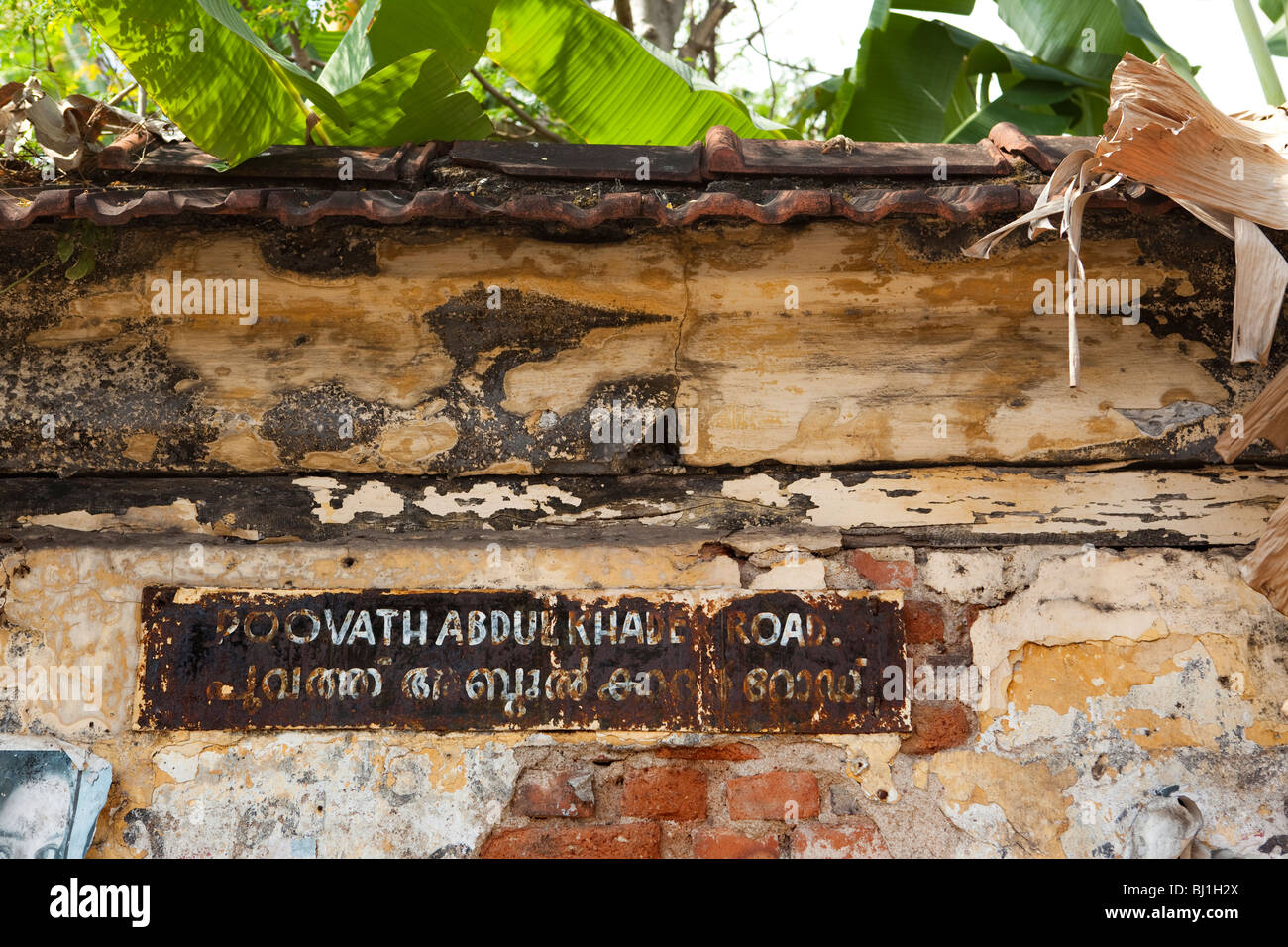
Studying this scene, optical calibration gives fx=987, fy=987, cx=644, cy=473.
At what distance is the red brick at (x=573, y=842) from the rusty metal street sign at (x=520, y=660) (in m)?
0.24

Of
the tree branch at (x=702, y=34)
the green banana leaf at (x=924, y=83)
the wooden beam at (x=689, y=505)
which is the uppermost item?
the tree branch at (x=702, y=34)

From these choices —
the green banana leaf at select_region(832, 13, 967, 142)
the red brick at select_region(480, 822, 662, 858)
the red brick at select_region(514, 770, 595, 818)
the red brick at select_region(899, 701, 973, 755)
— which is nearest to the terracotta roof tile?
the red brick at select_region(899, 701, 973, 755)

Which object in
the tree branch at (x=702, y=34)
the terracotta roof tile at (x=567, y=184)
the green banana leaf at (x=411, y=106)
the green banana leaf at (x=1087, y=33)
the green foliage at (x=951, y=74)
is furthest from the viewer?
the tree branch at (x=702, y=34)

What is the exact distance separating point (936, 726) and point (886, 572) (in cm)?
39

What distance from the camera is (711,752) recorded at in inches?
93.9

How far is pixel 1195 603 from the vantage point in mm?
2436

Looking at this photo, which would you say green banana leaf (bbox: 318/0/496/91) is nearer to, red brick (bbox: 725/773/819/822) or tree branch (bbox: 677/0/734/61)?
red brick (bbox: 725/773/819/822)

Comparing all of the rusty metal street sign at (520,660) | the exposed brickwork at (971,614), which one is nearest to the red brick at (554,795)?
the rusty metal street sign at (520,660)

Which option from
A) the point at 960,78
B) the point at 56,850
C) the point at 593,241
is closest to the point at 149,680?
the point at 56,850

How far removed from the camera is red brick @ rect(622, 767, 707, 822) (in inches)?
93.0

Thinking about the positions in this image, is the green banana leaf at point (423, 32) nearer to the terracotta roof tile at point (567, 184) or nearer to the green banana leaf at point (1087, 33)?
the terracotta roof tile at point (567, 184)

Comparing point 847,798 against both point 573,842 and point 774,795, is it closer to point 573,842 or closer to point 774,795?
point 774,795

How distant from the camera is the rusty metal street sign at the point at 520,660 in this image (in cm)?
238

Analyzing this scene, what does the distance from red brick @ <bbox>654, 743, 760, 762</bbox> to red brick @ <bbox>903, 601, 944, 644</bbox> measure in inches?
18.9
